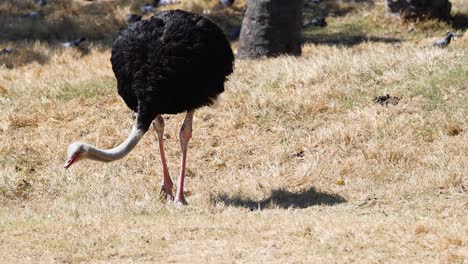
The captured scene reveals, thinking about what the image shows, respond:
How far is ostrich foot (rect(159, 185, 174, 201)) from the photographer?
9141 millimetres

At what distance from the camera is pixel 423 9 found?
17172 millimetres

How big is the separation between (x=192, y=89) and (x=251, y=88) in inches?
131

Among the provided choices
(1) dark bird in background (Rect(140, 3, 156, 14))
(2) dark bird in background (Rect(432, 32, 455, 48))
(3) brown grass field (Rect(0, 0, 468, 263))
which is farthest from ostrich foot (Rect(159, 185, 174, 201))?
(1) dark bird in background (Rect(140, 3, 156, 14))

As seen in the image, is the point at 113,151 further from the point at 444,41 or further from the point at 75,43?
the point at 75,43

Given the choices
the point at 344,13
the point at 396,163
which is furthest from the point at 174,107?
the point at 344,13

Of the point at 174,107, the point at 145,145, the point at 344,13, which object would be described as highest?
the point at 174,107

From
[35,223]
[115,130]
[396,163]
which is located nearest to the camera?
[35,223]

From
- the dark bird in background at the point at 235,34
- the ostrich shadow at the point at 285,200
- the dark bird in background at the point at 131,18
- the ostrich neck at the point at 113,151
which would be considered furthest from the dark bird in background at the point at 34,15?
the ostrich neck at the point at 113,151

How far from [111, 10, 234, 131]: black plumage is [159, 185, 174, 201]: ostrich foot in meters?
0.82

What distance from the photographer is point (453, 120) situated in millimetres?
10266

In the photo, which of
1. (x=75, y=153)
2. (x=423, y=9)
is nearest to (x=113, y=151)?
(x=75, y=153)

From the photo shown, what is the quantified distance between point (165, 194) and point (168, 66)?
4.50 feet

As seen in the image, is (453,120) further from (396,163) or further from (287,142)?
(287,142)

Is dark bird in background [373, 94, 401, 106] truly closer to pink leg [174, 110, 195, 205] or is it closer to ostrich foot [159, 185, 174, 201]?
pink leg [174, 110, 195, 205]
